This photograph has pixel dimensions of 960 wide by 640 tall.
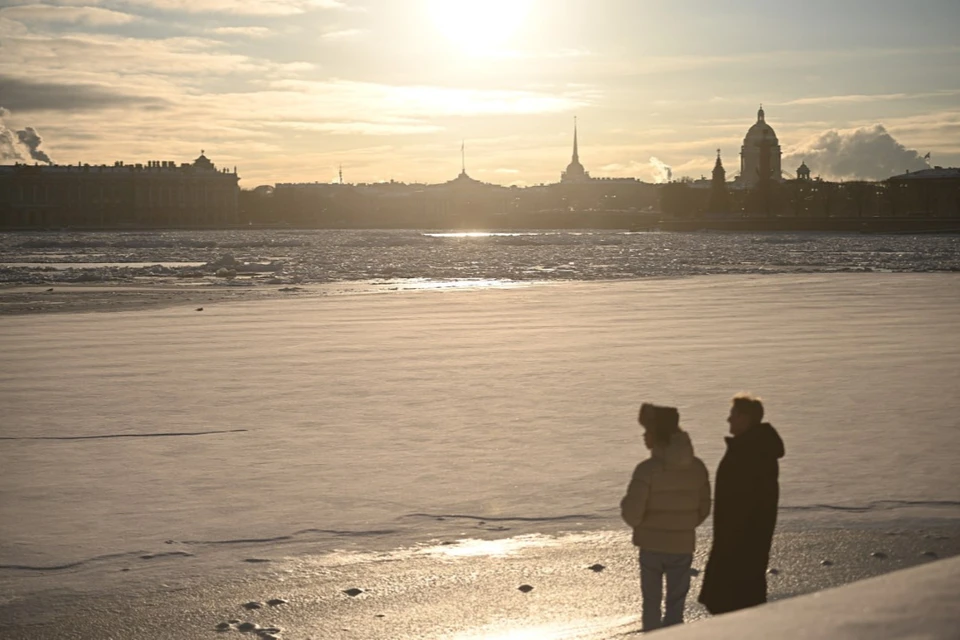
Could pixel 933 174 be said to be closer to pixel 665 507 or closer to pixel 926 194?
pixel 926 194

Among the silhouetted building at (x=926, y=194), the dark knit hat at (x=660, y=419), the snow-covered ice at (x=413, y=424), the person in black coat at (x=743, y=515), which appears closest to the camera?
the dark knit hat at (x=660, y=419)

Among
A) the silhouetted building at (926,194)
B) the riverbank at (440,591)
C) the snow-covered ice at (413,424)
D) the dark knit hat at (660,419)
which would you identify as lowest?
the riverbank at (440,591)

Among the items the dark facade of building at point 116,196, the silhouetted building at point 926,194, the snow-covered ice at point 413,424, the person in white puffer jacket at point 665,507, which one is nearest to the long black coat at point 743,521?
the person in white puffer jacket at point 665,507

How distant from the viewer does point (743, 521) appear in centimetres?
519

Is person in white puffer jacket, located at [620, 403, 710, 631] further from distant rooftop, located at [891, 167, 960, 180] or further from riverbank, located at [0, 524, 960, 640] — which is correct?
distant rooftop, located at [891, 167, 960, 180]

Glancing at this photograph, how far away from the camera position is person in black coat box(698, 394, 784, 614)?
5.11m

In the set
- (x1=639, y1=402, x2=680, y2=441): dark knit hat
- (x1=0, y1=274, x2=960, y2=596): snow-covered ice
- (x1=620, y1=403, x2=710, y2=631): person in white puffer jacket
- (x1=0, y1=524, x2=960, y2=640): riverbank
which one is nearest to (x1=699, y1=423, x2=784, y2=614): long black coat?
(x1=620, y1=403, x2=710, y2=631): person in white puffer jacket

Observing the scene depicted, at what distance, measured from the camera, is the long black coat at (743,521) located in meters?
5.12

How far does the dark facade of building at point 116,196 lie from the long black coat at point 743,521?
16687cm

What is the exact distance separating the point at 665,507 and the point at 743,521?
33 cm

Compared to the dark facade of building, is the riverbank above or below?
below

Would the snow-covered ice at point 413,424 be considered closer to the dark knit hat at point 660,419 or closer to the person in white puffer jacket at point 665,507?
the person in white puffer jacket at point 665,507

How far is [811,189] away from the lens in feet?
572

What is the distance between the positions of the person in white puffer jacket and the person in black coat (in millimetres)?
103
